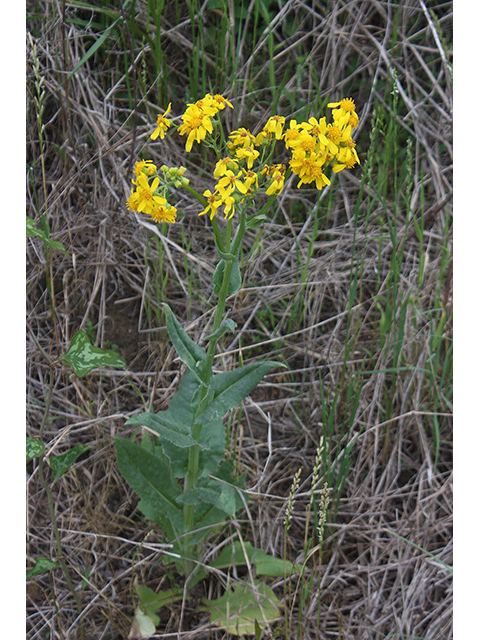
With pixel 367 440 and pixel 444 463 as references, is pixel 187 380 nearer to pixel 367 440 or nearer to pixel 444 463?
pixel 367 440

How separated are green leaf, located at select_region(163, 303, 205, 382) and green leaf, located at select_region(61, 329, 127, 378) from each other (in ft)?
0.71

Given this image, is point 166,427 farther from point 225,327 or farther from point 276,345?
point 276,345

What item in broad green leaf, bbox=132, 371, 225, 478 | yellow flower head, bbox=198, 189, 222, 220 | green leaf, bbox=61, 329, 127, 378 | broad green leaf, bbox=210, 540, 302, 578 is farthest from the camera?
broad green leaf, bbox=210, 540, 302, 578

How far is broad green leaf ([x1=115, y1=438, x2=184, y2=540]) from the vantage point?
7.12ft

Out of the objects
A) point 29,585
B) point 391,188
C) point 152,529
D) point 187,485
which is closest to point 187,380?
point 187,485

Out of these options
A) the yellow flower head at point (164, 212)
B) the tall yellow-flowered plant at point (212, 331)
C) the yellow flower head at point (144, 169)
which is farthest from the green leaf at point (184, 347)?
the yellow flower head at point (144, 169)

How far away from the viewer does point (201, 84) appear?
3.05 m

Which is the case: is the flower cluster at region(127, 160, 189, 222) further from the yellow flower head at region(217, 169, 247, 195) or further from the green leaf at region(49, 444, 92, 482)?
the green leaf at region(49, 444, 92, 482)

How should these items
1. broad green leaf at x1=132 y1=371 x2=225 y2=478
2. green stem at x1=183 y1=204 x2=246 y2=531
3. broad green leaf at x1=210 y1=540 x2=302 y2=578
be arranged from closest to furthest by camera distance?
green stem at x1=183 y1=204 x2=246 y2=531 → broad green leaf at x1=132 y1=371 x2=225 y2=478 → broad green leaf at x1=210 y1=540 x2=302 y2=578

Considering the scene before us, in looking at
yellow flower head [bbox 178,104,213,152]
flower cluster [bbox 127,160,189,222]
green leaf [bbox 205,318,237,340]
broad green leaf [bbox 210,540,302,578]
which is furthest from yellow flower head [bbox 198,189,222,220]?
broad green leaf [bbox 210,540,302,578]

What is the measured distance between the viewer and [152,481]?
2.21 metres

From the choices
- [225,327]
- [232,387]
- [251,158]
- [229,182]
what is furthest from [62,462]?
[251,158]

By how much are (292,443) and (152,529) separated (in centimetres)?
87

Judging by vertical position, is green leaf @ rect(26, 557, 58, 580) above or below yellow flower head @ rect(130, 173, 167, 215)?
below
